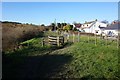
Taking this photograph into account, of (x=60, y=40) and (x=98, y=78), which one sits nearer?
(x=98, y=78)

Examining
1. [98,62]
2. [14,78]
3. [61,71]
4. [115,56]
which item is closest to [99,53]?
[115,56]

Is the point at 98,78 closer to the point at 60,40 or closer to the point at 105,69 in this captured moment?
the point at 105,69

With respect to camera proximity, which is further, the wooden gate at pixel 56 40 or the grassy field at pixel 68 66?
the wooden gate at pixel 56 40

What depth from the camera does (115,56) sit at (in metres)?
18.1

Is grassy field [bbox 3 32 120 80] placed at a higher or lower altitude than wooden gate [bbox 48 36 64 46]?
lower

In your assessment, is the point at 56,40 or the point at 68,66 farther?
the point at 56,40

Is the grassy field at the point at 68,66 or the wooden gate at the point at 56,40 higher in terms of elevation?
the wooden gate at the point at 56,40

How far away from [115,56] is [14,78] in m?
8.32

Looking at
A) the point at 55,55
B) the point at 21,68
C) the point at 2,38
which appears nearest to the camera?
the point at 21,68

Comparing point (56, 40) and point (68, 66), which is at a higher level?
→ point (56, 40)

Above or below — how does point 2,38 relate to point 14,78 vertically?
above

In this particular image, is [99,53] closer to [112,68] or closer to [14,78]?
[112,68]

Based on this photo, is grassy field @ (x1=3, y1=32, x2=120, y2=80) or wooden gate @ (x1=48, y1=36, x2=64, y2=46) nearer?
grassy field @ (x1=3, y1=32, x2=120, y2=80)

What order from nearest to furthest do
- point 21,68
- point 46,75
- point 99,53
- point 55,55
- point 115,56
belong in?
point 46,75 → point 21,68 → point 115,56 → point 99,53 → point 55,55
